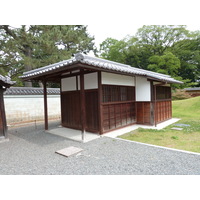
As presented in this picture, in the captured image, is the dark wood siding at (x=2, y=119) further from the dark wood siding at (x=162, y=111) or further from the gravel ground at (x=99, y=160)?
the dark wood siding at (x=162, y=111)

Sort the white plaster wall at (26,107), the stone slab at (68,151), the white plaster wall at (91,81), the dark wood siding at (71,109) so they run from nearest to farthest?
1. the stone slab at (68,151)
2. the white plaster wall at (91,81)
3. the dark wood siding at (71,109)
4. the white plaster wall at (26,107)

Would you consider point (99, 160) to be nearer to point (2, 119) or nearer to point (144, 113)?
point (2, 119)

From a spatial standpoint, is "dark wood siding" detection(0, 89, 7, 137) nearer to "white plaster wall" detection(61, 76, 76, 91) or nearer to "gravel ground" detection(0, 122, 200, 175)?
"gravel ground" detection(0, 122, 200, 175)

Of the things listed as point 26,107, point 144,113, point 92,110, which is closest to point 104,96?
point 92,110

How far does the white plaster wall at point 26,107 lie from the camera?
8.34 meters

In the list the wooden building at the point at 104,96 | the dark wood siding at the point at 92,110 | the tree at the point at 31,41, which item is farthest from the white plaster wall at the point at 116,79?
the tree at the point at 31,41

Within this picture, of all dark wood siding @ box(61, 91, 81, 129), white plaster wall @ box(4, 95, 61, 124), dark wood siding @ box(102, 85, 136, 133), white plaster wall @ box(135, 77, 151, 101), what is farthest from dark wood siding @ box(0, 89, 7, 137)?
white plaster wall @ box(135, 77, 151, 101)

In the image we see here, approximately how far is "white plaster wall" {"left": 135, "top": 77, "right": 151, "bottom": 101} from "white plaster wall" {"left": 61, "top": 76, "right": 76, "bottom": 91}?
11.7 feet

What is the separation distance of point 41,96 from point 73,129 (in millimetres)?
4294

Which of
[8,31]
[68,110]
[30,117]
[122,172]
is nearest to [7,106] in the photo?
[30,117]

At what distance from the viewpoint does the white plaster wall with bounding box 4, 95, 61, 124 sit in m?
8.34

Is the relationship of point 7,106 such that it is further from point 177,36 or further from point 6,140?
point 177,36

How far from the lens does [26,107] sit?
355 inches

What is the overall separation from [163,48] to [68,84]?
64.7 feet
